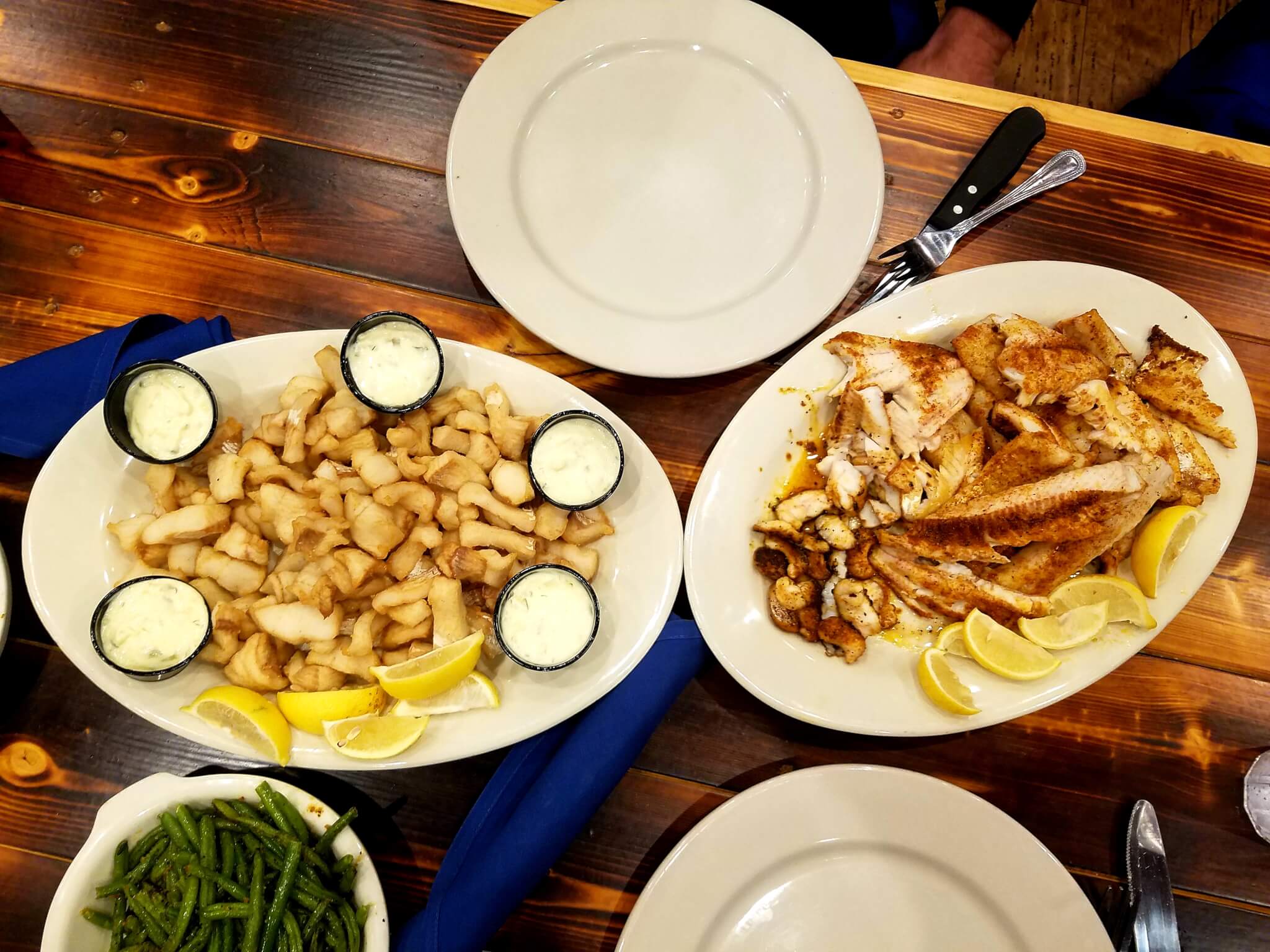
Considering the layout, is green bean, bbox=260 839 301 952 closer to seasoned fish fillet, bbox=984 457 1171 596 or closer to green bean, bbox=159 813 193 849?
green bean, bbox=159 813 193 849

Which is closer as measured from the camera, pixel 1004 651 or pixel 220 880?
pixel 220 880

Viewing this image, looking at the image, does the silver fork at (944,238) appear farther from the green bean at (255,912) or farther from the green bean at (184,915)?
the green bean at (184,915)

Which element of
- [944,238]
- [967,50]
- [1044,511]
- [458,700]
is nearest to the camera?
[458,700]

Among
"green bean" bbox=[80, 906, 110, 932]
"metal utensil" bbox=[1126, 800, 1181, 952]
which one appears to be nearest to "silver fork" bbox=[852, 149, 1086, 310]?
"metal utensil" bbox=[1126, 800, 1181, 952]

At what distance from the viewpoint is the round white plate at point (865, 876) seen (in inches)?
75.7

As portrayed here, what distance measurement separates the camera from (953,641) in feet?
6.64

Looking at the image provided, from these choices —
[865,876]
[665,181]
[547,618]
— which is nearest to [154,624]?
[547,618]

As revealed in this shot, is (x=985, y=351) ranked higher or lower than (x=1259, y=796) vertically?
higher

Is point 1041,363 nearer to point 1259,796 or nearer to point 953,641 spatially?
point 953,641

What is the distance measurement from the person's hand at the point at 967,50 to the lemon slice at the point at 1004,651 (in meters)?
2.00

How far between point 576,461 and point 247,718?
0.96 m

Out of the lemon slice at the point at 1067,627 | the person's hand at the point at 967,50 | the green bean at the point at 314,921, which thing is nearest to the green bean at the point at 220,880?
the green bean at the point at 314,921

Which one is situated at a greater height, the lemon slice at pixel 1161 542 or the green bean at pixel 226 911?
the lemon slice at pixel 1161 542

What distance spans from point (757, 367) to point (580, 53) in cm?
99
